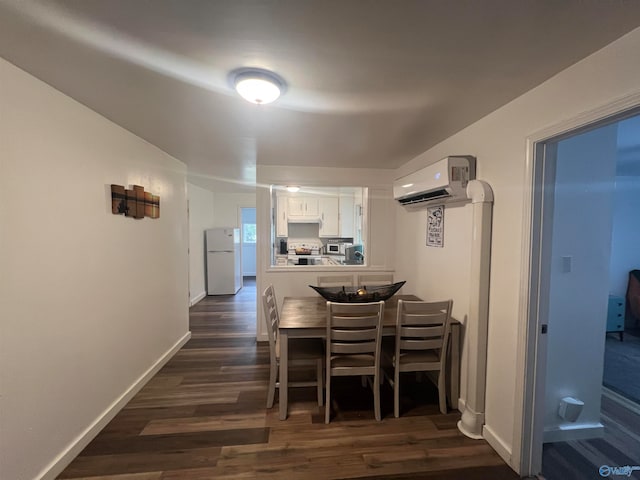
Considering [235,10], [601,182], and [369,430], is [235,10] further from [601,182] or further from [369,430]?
[369,430]

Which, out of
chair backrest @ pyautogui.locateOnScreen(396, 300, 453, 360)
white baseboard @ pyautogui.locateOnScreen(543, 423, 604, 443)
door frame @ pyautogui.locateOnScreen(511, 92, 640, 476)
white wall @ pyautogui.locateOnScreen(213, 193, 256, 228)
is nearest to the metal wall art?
chair backrest @ pyautogui.locateOnScreen(396, 300, 453, 360)

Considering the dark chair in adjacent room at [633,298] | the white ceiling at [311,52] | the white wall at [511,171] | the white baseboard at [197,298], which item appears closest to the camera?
the white ceiling at [311,52]

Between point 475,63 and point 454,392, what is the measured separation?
2.38 meters

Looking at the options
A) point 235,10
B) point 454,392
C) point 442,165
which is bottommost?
point 454,392

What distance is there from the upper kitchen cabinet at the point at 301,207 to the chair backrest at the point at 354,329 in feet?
13.4

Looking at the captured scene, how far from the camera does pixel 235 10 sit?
999 mm

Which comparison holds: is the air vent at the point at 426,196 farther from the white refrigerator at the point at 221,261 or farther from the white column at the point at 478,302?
the white refrigerator at the point at 221,261

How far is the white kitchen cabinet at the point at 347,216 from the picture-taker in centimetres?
618

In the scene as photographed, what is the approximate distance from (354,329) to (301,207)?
13.8ft

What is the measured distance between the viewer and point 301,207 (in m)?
6.08

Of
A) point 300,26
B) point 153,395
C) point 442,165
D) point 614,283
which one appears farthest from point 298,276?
point 614,283

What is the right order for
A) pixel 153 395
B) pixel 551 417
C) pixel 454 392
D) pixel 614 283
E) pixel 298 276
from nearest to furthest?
pixel 551 417 < pixel 454 392 < pixel 153 395 < pixel 298 276 < pixel 614 283

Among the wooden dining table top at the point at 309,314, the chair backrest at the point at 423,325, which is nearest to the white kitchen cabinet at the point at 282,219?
the wooden dining table top at the point at 309,314

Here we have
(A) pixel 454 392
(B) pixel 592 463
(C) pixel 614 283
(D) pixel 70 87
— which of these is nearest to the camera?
(D) pixel 70 87
